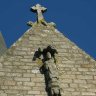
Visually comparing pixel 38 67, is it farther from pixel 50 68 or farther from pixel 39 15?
pixel 39 15

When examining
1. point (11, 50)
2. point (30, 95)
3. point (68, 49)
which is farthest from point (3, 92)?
point (68, 49)

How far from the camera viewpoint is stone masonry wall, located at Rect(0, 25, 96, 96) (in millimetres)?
10148

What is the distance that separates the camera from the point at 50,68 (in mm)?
10523

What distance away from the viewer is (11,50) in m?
11.1

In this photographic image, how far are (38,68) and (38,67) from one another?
4 cm

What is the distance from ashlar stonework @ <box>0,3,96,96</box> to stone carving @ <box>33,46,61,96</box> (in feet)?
0.32


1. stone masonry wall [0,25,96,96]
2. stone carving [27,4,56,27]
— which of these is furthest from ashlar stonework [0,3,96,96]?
stone carving [27,4,56,27]

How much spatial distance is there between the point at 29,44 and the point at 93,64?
1.61m

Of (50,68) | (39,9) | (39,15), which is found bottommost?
(50,68)

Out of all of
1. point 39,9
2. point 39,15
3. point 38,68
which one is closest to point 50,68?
point 38,68

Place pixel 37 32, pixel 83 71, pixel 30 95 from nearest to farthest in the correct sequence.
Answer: pixel 30 95 → pixel 83 71 → pixel 37 32

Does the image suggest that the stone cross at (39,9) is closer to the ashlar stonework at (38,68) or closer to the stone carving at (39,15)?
the stone carving at (39,15)

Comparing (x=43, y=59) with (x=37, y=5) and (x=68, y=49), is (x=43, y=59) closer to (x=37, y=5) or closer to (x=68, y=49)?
(x=68, y=49)

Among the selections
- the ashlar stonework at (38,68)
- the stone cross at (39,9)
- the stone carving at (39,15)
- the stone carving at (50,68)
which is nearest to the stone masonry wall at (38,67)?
the ashlar stonework at (38,68)
